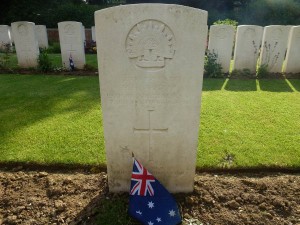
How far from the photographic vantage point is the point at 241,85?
→ 23.2 ft

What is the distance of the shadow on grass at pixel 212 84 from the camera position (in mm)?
6762

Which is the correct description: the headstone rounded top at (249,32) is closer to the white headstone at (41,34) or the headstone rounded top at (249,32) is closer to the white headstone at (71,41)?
the white headstone at (71,41)

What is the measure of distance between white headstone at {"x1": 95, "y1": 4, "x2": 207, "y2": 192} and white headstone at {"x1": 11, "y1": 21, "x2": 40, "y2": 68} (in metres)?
7.83

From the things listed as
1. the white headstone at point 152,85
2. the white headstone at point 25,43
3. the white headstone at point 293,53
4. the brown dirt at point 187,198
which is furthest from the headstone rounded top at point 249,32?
the white headstone at point 25,43

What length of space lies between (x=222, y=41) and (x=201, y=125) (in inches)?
182

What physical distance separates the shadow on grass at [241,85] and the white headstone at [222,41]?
102 centimetres

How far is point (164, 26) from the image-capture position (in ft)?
7.04

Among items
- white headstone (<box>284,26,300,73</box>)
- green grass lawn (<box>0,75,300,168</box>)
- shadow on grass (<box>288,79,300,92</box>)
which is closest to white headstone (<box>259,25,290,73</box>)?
white headstone (<box>284,26,300,73</box>)

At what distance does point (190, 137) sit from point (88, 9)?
71.8ft

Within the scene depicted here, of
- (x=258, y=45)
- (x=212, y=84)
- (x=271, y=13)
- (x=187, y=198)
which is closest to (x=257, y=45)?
(x=258, y=45)

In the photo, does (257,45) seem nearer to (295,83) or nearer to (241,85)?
(295,83)

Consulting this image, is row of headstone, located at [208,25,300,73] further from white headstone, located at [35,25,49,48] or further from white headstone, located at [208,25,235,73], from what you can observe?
white headstone, located at [35,25,49,48]

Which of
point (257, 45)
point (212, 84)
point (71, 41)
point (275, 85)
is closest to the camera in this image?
point (275, 85)

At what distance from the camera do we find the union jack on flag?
7.89 ft
